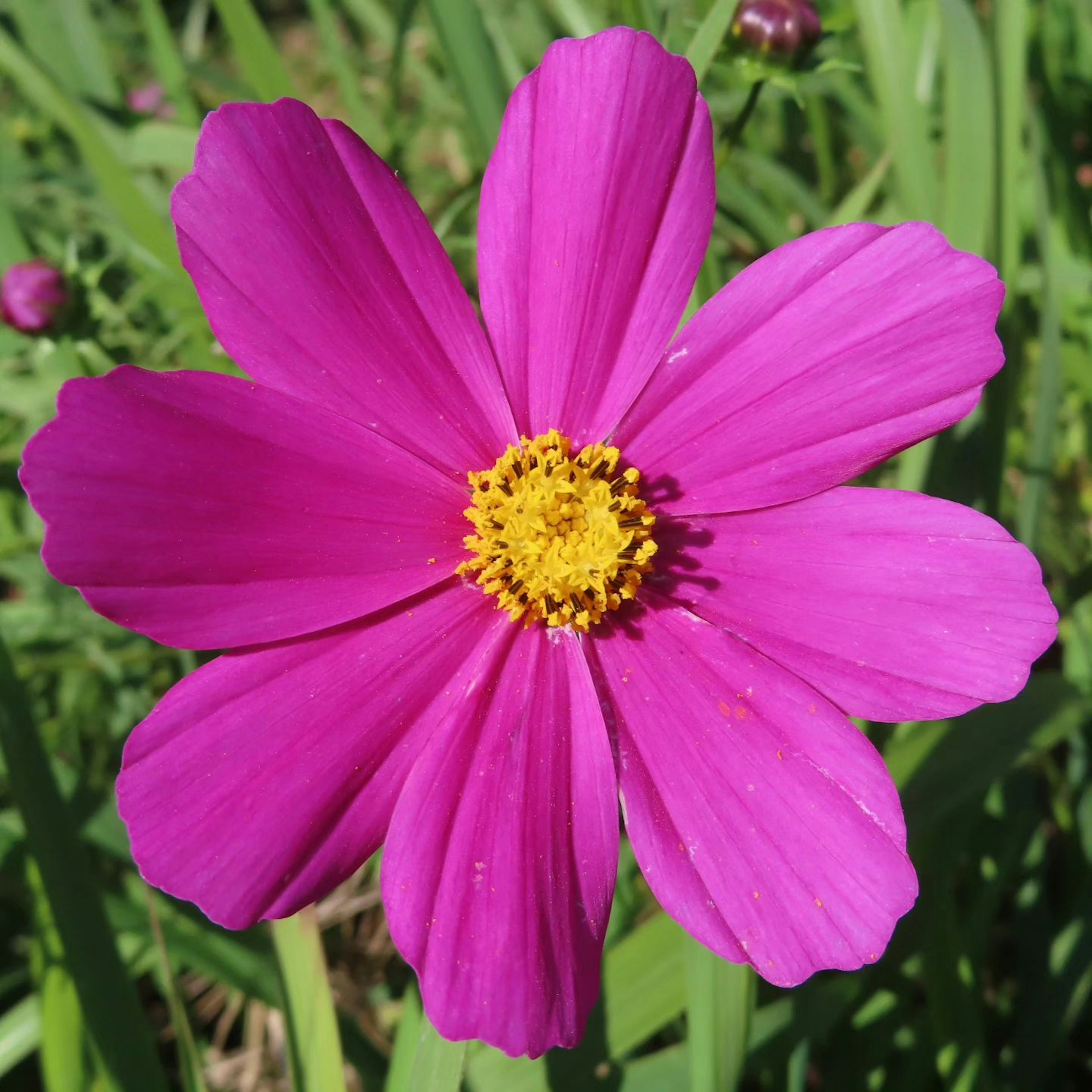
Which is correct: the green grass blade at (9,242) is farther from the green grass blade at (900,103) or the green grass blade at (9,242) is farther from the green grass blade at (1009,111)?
the green grass blade at (1009,111)

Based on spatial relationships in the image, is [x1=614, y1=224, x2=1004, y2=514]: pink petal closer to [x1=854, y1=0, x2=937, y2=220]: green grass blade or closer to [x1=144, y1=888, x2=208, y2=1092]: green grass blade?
[x1=854, y1=0, x2=937, y2=220]: green grass blade

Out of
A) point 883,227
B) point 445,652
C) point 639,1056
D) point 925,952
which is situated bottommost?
point 639,1056

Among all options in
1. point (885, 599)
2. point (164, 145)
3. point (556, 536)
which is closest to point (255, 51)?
point (164, 145)

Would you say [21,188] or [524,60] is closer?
[21,188]

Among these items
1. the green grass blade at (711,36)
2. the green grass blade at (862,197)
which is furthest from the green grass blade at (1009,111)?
the green grass blade at (711,36)

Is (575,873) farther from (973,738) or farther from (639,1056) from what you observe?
(639,1056)

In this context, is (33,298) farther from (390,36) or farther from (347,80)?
(390,36)

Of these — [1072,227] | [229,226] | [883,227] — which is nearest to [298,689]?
[229,226]
